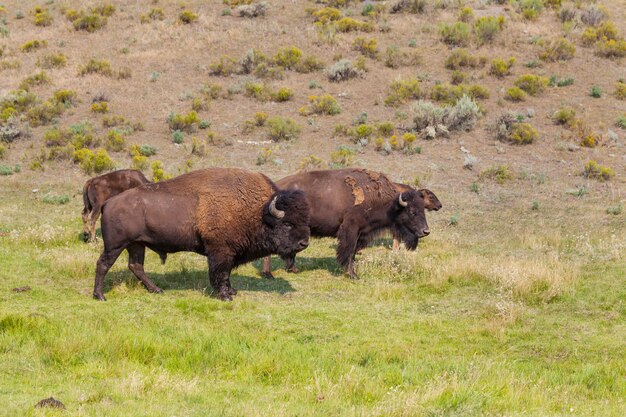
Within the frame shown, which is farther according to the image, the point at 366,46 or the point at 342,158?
the point at 366,46

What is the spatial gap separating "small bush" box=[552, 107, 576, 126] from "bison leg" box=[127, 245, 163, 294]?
62.7 ft

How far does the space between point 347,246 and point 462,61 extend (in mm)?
20540

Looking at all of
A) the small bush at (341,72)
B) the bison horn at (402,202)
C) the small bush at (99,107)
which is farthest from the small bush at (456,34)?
the bison horn at (402,202)

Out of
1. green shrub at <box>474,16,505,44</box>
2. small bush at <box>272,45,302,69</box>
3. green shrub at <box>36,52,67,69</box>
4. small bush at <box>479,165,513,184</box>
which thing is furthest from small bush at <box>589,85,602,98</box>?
green shrub at <box>36,52,67,69</box>

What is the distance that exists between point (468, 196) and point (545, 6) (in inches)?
851

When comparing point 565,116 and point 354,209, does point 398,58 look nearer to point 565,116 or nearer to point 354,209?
point 565,116

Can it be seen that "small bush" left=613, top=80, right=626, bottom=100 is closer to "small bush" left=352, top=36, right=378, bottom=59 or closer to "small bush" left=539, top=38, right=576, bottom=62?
"small bush" left=539, top=38, right=576, bottom=62

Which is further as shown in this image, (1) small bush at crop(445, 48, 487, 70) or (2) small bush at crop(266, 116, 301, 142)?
(1) small bush at crop(445, 48, 487, 70)

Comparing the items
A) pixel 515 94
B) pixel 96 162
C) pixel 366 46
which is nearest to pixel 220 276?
pixel 96 162

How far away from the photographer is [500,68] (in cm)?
3150

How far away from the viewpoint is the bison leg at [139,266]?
1212 cm

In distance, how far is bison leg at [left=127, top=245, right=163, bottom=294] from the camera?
12117 millimetres

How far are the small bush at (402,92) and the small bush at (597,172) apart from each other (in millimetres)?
8383

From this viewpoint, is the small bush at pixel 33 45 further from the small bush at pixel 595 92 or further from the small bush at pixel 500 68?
the small bush at pixel 595 92
